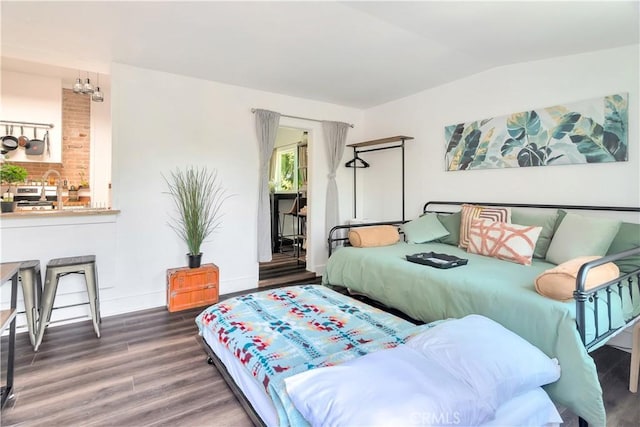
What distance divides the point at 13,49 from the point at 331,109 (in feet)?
10.7

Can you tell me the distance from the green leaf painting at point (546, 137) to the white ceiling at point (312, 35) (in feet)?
1.54

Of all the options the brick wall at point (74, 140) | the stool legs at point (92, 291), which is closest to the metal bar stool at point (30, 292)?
the stool legs at point (92, 291)

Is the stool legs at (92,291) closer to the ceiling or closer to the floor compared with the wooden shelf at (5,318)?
closer to the floor

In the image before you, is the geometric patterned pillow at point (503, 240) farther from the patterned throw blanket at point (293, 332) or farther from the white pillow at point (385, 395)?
the white pillow at point (385, 395)

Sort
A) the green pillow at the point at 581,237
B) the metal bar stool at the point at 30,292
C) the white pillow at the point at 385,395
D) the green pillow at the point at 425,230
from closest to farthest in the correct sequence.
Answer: the white pillow at the point at 385,395 → the green pillow at the point at 581,237 → the metal bar stool at the point at 30,292 → the green pillow at the point at 425,230

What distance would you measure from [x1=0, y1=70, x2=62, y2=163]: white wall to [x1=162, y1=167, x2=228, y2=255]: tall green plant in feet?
8.41

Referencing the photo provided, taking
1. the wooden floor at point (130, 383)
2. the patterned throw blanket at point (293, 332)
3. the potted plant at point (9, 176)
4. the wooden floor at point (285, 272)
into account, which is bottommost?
the wooden floor at point (130, 383)

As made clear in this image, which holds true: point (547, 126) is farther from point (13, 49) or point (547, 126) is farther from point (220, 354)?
point (13, 49)

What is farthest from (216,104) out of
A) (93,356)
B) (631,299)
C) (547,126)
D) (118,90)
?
(631,299)

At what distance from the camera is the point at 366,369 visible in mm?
1105

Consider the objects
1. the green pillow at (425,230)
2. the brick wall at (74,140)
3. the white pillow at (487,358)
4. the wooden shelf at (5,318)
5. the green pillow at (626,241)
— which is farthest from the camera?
the brick wall at (74,140)

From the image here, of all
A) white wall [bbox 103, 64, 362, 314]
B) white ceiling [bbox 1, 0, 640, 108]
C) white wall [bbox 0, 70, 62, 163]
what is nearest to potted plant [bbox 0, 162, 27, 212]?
white wall [bbox 103, 64, 362, 314]

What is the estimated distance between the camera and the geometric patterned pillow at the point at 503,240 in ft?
8.18

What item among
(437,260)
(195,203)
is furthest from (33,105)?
(437,260)
